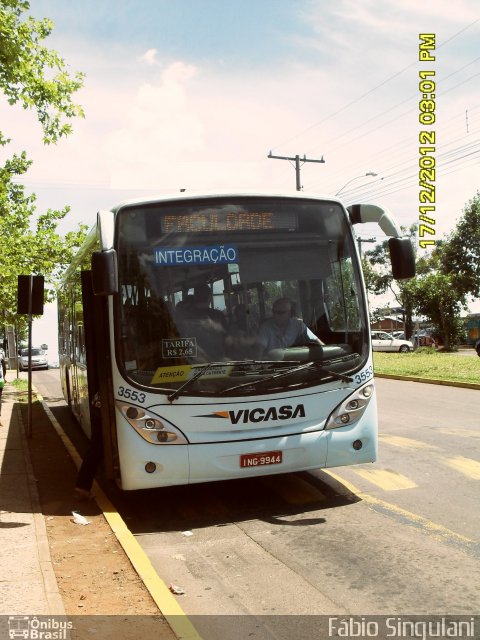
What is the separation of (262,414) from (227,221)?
190 cm

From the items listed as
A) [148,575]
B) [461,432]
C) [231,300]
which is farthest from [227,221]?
[461,432]

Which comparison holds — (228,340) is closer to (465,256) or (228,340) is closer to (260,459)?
(260,459)

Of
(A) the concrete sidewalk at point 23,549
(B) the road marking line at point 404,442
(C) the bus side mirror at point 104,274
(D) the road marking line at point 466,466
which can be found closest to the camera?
(A) the concrete sidewalk at point 23,549

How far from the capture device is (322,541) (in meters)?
5.86

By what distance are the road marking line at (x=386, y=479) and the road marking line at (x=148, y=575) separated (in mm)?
2855

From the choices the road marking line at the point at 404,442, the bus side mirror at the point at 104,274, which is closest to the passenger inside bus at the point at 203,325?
the bus side mirror at the point at 104,274

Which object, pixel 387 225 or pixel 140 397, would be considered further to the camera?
pixel 387 225

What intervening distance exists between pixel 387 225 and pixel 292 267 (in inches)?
46.4

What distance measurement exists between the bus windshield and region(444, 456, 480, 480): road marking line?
2072 millimetres

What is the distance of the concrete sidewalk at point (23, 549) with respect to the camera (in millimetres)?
4453

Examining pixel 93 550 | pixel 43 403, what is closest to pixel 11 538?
pixel 93 550

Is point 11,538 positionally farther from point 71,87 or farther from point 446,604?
point 71,87

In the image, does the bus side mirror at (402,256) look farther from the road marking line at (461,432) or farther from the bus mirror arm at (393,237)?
the road marking line at (461,432)

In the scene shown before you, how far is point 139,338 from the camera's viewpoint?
21.9 feet
